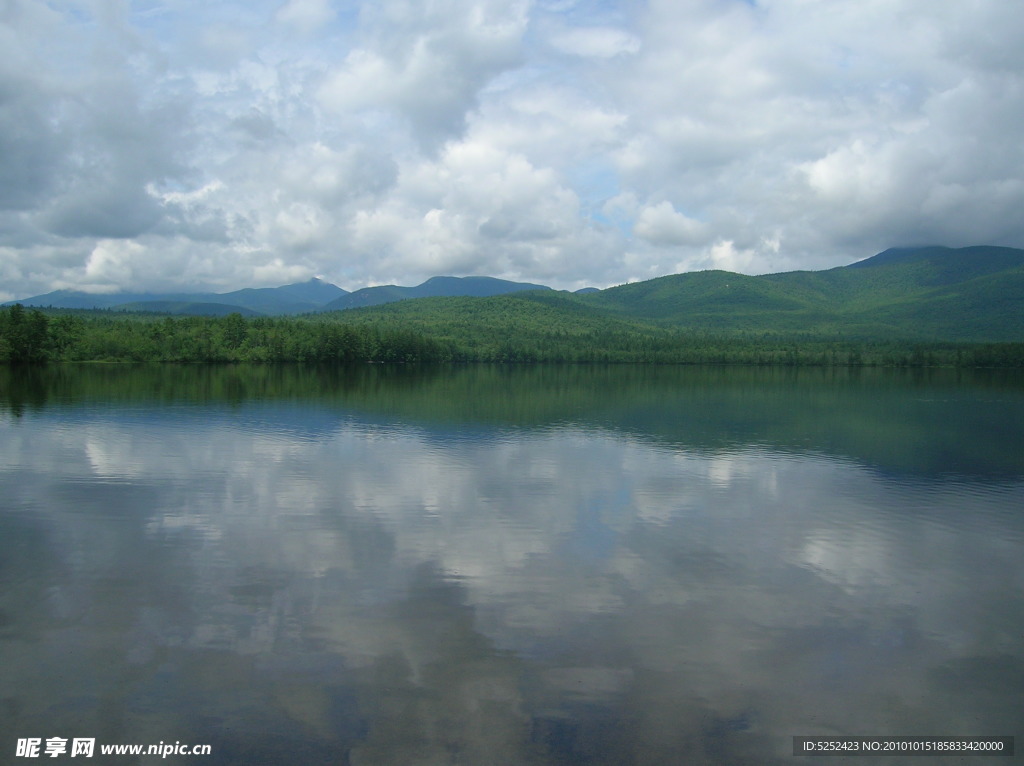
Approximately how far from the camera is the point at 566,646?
38.6 ft

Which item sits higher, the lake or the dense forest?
the dense forest

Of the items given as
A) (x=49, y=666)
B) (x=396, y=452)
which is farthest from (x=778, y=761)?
(x=396, y=452)

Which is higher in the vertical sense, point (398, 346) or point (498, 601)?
point (398, 346)

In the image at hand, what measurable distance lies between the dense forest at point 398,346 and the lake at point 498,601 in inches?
3857

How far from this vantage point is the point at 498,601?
13.7 meters

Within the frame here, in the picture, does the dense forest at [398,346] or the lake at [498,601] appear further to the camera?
the dense forest at [398,346]

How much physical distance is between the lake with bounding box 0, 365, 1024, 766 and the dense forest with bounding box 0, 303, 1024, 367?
9797cm

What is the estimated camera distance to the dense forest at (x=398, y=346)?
116 metres

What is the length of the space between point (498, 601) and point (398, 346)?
13120cm

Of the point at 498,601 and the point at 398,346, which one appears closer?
the point at 498,601

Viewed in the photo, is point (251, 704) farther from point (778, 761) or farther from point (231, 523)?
point (231, 523)

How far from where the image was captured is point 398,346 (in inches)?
5605

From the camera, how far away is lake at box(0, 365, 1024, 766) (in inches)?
374

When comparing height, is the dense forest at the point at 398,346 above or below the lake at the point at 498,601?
above
